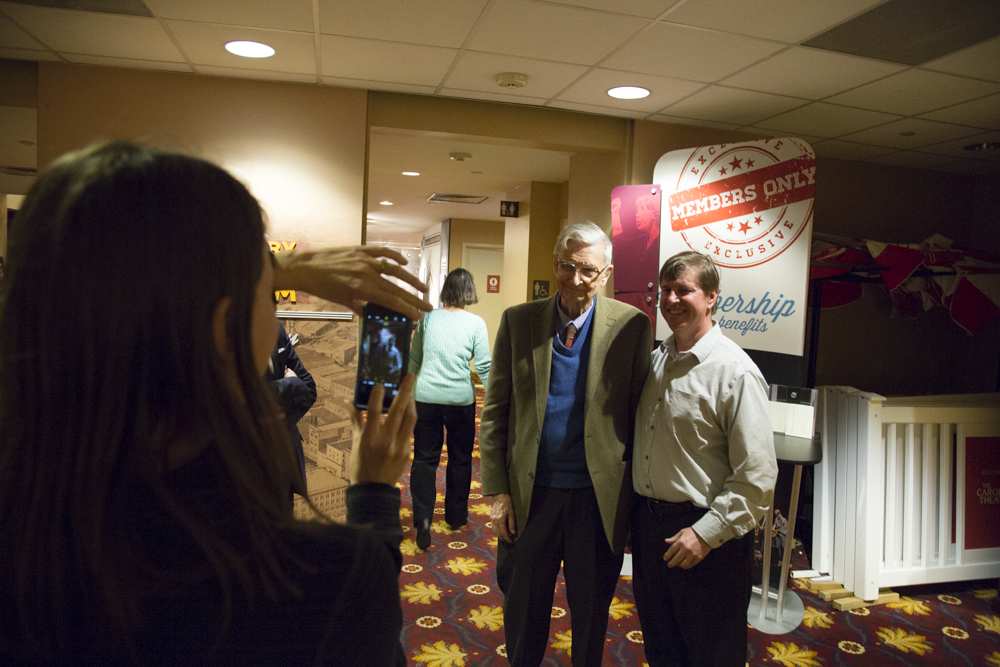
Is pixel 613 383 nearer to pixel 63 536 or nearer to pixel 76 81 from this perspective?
pixel 63 536

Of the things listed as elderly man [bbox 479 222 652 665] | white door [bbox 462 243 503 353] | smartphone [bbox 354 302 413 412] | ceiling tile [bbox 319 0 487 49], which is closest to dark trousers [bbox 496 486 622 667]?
elderly man [bbox 479 222 652 665]

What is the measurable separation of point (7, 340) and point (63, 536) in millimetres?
166

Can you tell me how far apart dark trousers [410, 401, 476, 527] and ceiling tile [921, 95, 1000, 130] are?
3308mm

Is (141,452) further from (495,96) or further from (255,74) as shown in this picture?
(495,96)

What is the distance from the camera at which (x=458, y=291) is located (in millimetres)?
3701

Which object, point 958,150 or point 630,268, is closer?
point 630,268

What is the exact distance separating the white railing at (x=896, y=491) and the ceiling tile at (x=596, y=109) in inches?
81.4

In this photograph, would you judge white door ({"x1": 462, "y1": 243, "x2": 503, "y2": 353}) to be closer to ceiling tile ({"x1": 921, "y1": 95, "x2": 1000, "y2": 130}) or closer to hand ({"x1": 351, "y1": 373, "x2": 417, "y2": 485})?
ceiling tile ({"x1": 921, "y1": 95, "x2": 1000, "y2": 130})

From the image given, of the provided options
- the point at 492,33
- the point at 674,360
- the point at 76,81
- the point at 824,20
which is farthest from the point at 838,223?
the point at 76,81

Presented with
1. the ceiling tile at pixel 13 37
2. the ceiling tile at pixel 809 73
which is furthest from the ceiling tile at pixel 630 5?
the ceiling tile at pixel 13 37

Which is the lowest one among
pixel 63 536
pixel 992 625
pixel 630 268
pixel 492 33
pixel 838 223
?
pixel 992 625

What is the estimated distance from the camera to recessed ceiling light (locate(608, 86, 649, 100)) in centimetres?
350

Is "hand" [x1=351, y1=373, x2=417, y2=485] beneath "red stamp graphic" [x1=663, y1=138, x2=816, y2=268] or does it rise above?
beneath

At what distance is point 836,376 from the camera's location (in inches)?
201
